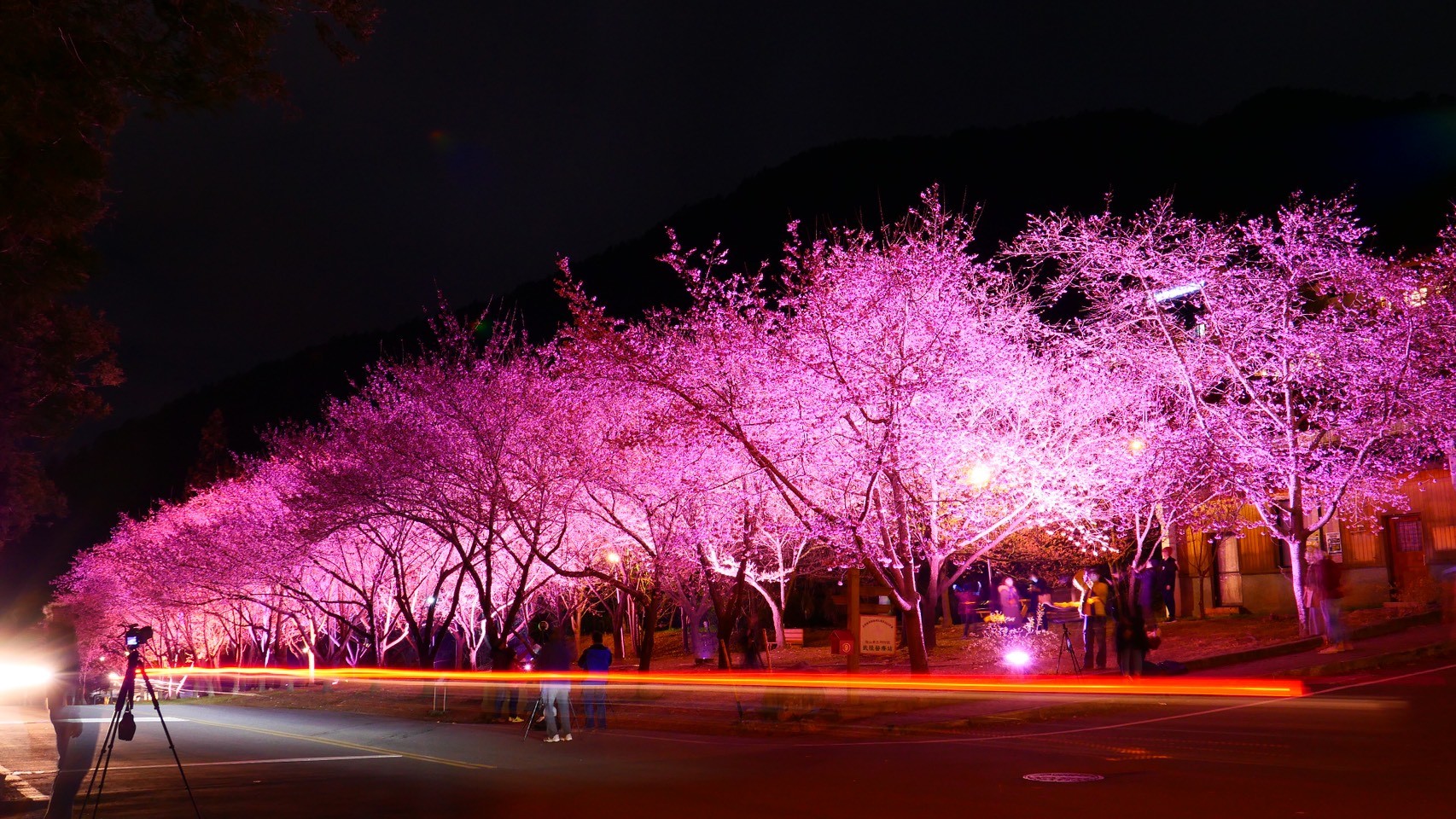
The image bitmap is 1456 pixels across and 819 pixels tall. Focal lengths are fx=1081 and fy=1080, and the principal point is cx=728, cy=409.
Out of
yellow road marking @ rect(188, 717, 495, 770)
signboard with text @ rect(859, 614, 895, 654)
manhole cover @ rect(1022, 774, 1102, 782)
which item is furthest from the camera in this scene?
signboard with text @ rect(859, 614, 895, 654)

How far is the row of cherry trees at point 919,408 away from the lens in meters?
18.6

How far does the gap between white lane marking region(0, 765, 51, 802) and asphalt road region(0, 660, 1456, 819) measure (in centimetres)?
15

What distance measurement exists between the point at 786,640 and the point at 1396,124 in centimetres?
9458

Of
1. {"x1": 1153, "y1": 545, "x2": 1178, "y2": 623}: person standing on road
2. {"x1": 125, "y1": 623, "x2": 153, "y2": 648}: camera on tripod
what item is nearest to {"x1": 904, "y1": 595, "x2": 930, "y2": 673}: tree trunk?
{"x1": 125, "y1": 623, "x2": 153, "y2": 648}: camera on tripod

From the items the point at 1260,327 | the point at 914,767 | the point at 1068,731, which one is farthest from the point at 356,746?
the point at 1260,327

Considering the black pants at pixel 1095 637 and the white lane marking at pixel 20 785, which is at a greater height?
the black pants at pixel 1095 637

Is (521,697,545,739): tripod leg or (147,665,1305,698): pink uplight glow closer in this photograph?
(147,665,1305,698): pink uplight glow

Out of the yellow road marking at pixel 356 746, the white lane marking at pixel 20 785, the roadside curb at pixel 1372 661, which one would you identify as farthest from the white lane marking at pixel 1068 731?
the white lane marking at pixel 20 785

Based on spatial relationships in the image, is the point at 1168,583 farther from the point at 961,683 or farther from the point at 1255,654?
the point at 961,683

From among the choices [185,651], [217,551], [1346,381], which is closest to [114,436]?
[185,651]

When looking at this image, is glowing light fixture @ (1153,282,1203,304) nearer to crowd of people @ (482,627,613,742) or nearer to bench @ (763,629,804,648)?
crowd of people @ (482,627,613,742)

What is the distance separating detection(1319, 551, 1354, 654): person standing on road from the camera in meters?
18.7

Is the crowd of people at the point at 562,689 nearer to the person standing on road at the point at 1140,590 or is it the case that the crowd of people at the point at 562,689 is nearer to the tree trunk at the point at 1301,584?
the person standing on road at the point at 1140,590

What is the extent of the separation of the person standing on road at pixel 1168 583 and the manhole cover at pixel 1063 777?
2342cm
